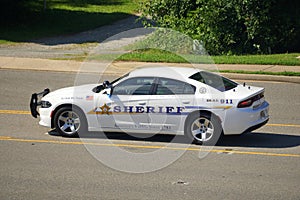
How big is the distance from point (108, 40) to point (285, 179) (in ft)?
70.8

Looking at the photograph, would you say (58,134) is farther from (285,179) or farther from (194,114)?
(285,179)

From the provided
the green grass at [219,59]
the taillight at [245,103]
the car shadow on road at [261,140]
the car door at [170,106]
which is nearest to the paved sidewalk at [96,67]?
the green grass at [219,59]

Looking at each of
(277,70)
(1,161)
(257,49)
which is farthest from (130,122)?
(257,49)

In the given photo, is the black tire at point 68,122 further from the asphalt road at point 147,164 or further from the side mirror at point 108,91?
the side mirror at point 108,91

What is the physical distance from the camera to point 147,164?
36.9 ft

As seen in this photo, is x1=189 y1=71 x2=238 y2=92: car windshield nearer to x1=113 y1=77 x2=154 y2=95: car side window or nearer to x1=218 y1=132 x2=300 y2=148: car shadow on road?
x1=113 y1=77 x2=154 y2=95: car side window

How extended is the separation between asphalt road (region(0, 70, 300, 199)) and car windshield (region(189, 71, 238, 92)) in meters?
1.06

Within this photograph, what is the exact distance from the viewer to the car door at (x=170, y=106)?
490 inches

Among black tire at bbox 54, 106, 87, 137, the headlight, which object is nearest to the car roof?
black tire at bbox 54, 106, 87, 137

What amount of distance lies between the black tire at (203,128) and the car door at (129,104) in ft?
2.77

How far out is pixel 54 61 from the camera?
2309 cm

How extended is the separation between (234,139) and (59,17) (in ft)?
84.5

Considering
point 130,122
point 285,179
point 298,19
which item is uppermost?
point 298,19

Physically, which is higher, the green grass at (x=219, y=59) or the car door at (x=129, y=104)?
the green grass at (x=219, y=59)
